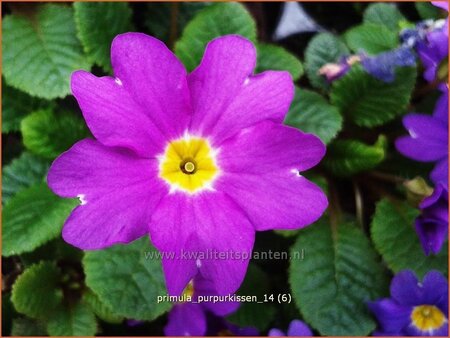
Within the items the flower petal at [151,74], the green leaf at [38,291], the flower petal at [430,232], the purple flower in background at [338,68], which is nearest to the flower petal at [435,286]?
the flower petal at [430,232]

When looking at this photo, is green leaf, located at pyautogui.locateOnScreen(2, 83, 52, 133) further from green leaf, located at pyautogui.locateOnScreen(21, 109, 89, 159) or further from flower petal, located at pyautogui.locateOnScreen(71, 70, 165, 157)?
flower petal, located at pyautogui.locateOnScreen(71, 70, 165, 157)

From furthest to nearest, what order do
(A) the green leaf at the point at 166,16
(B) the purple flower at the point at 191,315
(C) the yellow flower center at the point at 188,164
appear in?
(A) the green leaf at the point at 166,16 → (B) the purple flower at the point at 191,315 → (C) the yellow flower center at the point at 188,164

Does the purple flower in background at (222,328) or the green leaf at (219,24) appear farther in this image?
the purple flower in background at (222,328)

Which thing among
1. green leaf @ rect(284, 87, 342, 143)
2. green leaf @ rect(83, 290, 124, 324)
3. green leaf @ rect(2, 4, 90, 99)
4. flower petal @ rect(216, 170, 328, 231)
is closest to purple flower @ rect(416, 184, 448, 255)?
green leaf @ rect(284, 87, 342, 143)

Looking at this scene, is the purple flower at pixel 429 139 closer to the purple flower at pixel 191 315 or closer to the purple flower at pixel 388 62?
the purple flower at pixel 388 62

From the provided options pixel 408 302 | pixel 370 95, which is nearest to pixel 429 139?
pixel 370 95

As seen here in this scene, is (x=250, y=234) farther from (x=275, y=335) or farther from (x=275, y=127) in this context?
(x=275, y=335)
